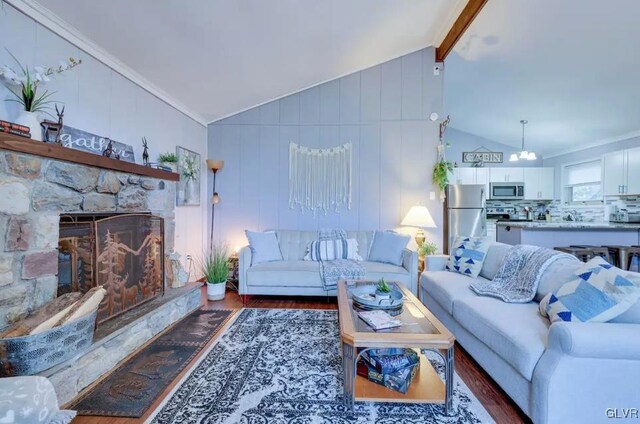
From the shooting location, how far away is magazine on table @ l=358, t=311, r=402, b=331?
1628 mm

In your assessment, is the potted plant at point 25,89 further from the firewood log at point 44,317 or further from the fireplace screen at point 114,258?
the firewood log at point 44,317

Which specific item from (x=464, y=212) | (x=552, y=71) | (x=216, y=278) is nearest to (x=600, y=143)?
(x=552, y=71)

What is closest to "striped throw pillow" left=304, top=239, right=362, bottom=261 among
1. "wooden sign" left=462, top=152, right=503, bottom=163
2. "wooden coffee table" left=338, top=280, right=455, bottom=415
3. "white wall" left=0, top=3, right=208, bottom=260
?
"white wall" left=0, top=3, right=208, bottom=260

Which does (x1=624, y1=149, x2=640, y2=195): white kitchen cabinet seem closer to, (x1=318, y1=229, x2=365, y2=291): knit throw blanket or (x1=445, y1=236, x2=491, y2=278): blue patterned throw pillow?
(x1=445, y1=236, x2=491, y2=278): blue patterned throw pillow

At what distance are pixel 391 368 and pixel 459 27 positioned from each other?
379 centimetres

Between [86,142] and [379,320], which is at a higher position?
[86,142]

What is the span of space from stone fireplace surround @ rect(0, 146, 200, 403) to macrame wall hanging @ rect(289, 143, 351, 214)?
92.0 inches

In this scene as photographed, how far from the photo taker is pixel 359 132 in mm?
4227

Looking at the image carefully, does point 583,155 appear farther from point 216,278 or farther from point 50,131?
point 50,131

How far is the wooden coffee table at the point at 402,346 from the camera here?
4.86 feet

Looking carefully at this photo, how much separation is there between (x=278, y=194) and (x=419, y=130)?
2.23 m

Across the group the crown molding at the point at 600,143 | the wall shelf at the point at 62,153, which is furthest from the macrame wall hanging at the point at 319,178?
the crown molding at the point at 600,143

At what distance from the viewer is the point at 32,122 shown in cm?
164

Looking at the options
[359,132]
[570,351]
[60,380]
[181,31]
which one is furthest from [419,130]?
[60,380]
